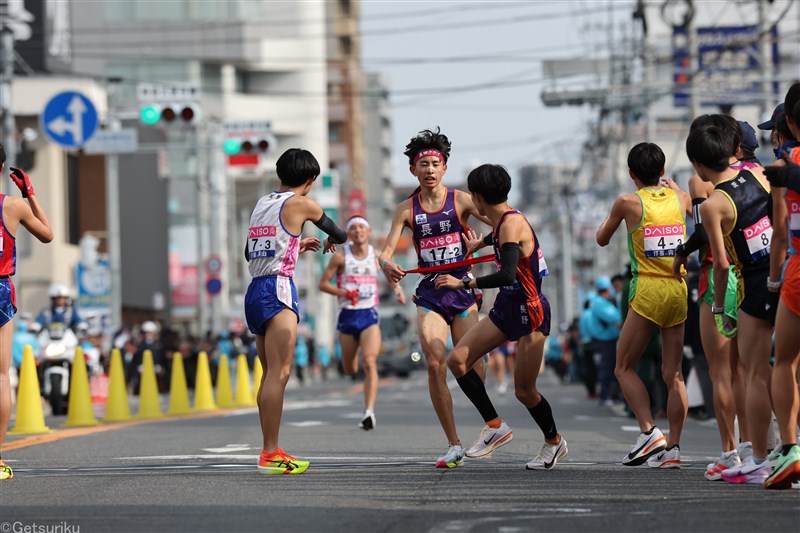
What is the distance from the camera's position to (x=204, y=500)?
8016 millimetres

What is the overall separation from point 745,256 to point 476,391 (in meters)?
2.14

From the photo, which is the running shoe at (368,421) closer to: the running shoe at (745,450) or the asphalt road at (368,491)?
the asphalt road at (368,491)

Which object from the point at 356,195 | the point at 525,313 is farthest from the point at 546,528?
the point at 356,195

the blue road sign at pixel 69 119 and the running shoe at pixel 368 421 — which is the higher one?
the blue road sign at pixel 69 119

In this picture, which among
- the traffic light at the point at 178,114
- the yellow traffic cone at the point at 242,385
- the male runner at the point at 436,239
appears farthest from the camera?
the traffic light at the point at 178,114

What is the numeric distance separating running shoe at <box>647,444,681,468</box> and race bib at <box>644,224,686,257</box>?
1243 mm

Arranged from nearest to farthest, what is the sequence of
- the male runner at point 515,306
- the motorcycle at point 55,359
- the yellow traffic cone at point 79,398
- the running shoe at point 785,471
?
the running shoe at point 785,471 → the male runner at point 515,306 → the yellow traffic cone at point 79,398 → the motorcycle at point 55,359

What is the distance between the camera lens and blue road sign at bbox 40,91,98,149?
26859 mm

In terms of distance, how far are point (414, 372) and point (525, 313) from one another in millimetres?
59106

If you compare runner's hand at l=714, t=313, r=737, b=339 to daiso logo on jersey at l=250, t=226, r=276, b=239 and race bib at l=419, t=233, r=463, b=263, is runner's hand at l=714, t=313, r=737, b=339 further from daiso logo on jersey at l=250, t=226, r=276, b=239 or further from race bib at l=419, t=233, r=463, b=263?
daiso logo on jersey at l=250, t=226, r=276, b=239

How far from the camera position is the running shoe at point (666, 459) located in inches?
387

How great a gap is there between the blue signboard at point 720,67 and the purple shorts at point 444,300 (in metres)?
24.5

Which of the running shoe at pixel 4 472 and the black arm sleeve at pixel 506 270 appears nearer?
the black arm sleeve at pixel 506 270

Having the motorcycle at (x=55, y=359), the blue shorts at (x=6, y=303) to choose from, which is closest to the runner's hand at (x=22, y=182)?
the blue shorts at (x=6, y=303)
